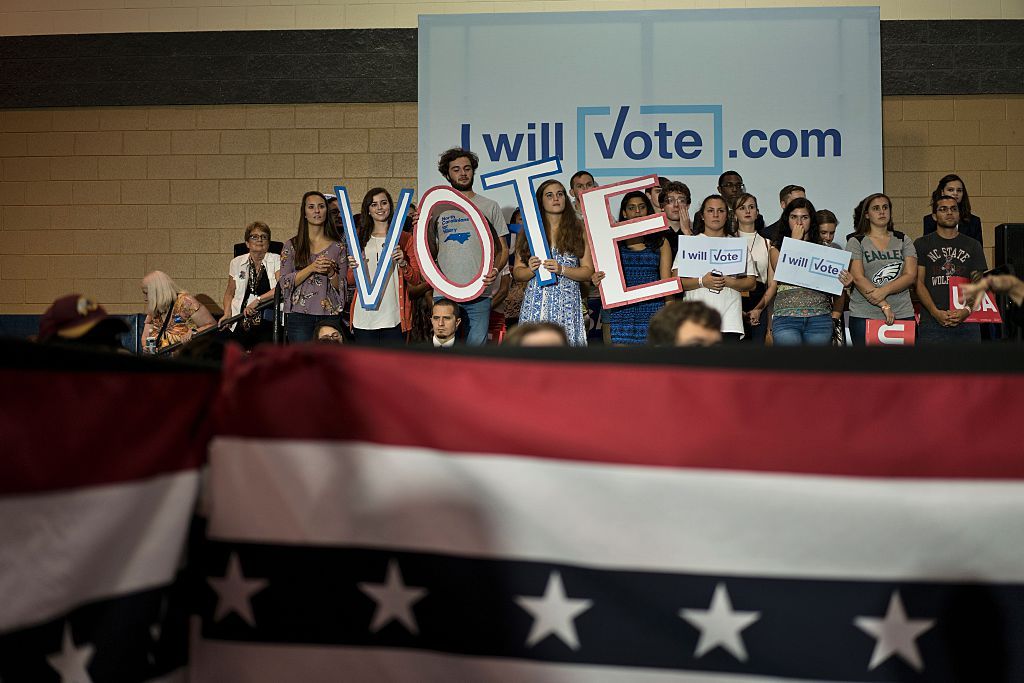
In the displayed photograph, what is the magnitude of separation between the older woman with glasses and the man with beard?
5.42 ft

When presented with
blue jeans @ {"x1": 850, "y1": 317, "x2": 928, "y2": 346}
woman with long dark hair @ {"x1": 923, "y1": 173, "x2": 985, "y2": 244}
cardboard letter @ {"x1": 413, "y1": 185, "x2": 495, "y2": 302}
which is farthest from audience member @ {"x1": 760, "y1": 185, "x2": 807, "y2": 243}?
cardboard letter @ {"x1": 413, "y1": 185, "x2": 495, "y2": 302}

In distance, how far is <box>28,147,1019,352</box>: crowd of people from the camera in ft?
23.3

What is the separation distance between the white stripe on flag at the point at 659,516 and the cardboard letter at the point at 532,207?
493 centimetres

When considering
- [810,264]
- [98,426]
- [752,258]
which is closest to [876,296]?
[810,264]

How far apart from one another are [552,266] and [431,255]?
40.6 inches

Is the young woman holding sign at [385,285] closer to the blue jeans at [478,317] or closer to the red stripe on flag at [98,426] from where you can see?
the blue jeans at [478,317]

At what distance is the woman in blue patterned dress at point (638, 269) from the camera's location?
707 cm

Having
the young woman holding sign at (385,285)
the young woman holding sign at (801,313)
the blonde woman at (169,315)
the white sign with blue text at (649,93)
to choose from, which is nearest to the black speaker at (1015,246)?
the white sign with blue text at (649,93)

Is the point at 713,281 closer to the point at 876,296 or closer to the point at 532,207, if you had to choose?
the point at 876,296

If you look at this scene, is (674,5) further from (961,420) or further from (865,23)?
(961,420)

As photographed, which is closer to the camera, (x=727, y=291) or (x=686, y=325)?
(x=686, y=325)

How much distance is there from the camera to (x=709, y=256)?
7.16 meters

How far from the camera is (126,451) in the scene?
6.95 feet

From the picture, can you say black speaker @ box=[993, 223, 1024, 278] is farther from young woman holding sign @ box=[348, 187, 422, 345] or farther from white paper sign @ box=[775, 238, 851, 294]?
young woman holding sign @ box=[348, 187, 422, 345]
